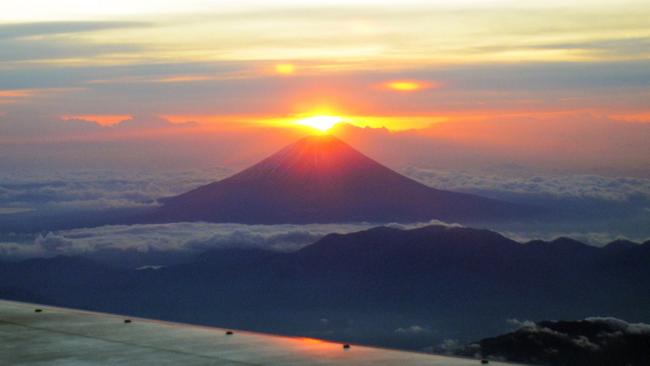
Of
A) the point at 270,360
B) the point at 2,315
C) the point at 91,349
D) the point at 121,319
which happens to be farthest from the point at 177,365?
the point at 2,315

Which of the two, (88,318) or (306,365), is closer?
(306,365)

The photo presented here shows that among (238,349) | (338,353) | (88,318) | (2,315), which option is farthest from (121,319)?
(338,353)

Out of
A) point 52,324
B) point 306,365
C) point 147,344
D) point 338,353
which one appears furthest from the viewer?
point 52,324

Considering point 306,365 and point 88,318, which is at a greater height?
point 88,318

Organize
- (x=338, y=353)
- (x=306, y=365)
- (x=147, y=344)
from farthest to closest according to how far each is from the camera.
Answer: (x=147, y=344)
(x=338, y=353)
(x=306, y=365)

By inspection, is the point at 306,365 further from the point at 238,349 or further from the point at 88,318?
the point at 88,318

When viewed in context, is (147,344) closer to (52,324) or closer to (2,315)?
(52,324)
